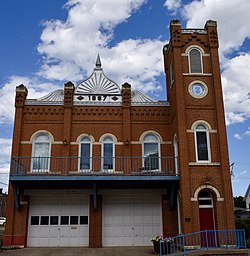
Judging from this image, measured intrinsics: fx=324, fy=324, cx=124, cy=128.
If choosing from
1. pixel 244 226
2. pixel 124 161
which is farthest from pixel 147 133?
pixel 244 226

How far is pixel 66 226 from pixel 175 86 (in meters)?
9.23

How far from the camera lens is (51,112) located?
18.4 m

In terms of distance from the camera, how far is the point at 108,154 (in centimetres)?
1797

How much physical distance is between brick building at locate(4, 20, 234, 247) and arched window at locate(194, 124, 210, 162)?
5 cm

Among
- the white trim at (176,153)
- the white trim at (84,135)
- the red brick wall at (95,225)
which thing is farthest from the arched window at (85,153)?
the white trim at (176,153)

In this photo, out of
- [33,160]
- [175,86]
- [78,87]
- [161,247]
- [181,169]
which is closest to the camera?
[161,247]

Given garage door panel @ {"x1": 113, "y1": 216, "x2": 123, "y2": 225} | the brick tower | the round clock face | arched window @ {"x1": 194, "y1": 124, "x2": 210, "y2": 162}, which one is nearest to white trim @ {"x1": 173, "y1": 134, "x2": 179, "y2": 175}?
the brick tower

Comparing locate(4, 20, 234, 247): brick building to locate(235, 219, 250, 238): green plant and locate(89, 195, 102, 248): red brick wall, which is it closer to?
locate(89, 195, 102, 248): red brick wall

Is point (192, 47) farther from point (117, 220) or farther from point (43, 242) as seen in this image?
point (43, 242)

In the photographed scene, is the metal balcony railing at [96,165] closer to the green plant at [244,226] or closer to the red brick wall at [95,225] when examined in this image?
the red brick wall at [95,225]

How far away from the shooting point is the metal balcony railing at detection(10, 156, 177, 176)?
682 inches

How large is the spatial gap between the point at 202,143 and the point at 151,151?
10.4 feet

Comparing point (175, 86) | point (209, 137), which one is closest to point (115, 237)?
point (209, 137)

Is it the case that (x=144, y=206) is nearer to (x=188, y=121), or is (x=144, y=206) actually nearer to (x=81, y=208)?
(x=81, y=208)
